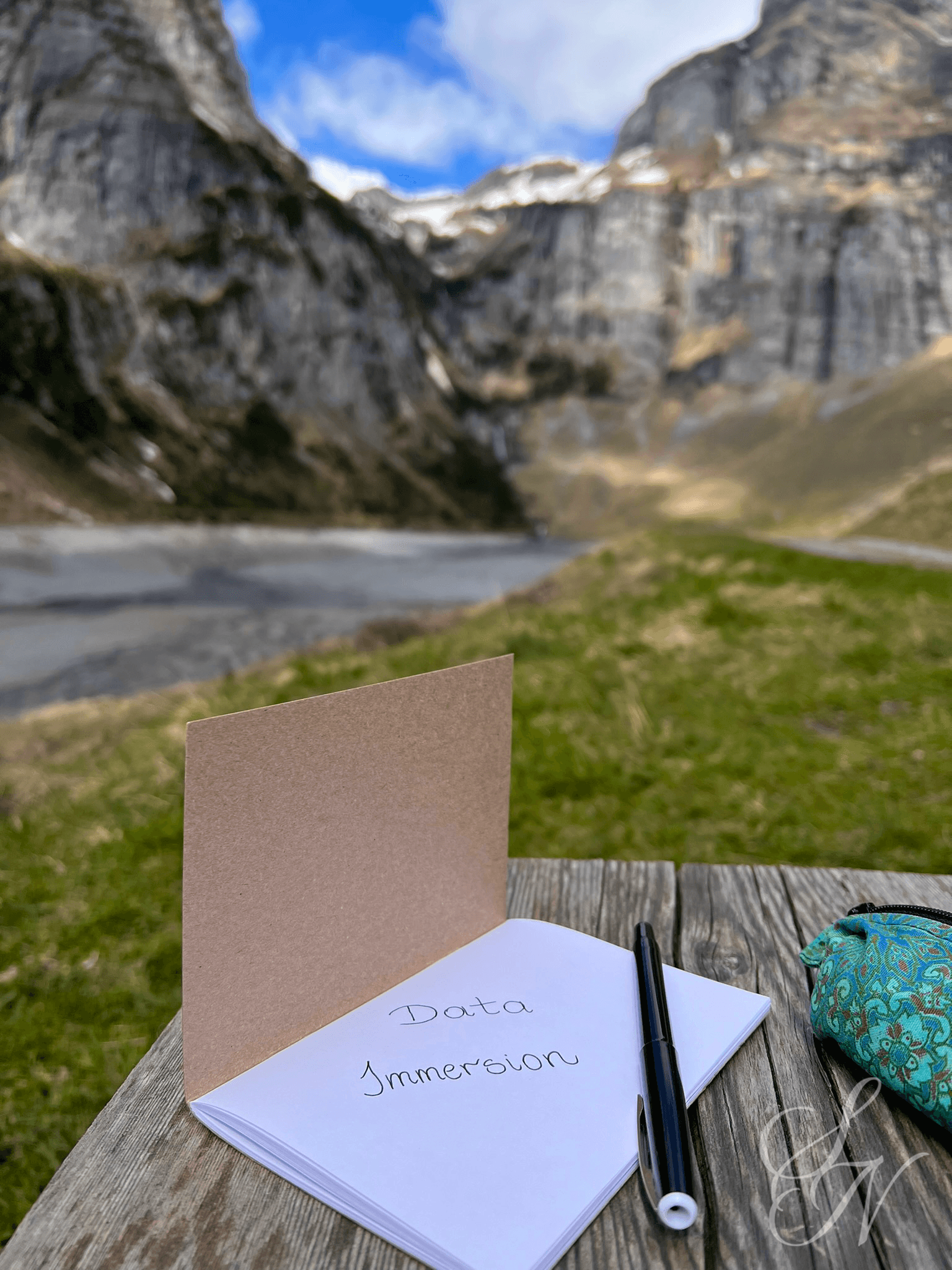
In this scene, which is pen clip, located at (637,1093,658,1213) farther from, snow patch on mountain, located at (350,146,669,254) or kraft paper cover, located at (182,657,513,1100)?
snow patch on mountain, located at (350,146,669,254)

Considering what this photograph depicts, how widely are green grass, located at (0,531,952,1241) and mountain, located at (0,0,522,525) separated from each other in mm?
2099

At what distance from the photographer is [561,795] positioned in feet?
7.95

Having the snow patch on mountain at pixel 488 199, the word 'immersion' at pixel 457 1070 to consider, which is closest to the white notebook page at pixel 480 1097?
the word 'immersion' at pixel 457 1070

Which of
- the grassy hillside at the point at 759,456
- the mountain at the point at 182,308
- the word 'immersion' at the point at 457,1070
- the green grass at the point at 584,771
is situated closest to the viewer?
the word 'immersion' at the point at 457,1070

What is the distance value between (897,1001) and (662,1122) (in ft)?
0.48

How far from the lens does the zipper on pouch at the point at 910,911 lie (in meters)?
0.47

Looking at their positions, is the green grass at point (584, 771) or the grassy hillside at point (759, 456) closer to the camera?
the green grass at point (584, 771)

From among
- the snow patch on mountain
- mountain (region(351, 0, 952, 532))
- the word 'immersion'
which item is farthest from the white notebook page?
the snow patch on mountain

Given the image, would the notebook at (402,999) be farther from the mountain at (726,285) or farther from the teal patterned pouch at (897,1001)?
the mountain at (726,285)

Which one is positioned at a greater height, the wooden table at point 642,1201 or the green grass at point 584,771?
the wooden table at point 642,1201

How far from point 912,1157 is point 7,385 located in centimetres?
569

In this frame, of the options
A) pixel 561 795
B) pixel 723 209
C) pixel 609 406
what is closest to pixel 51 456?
→ pixel 561 795

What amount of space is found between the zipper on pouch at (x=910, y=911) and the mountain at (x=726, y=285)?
293 inches

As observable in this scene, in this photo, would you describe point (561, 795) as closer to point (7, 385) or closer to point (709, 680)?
point (709, 680)
